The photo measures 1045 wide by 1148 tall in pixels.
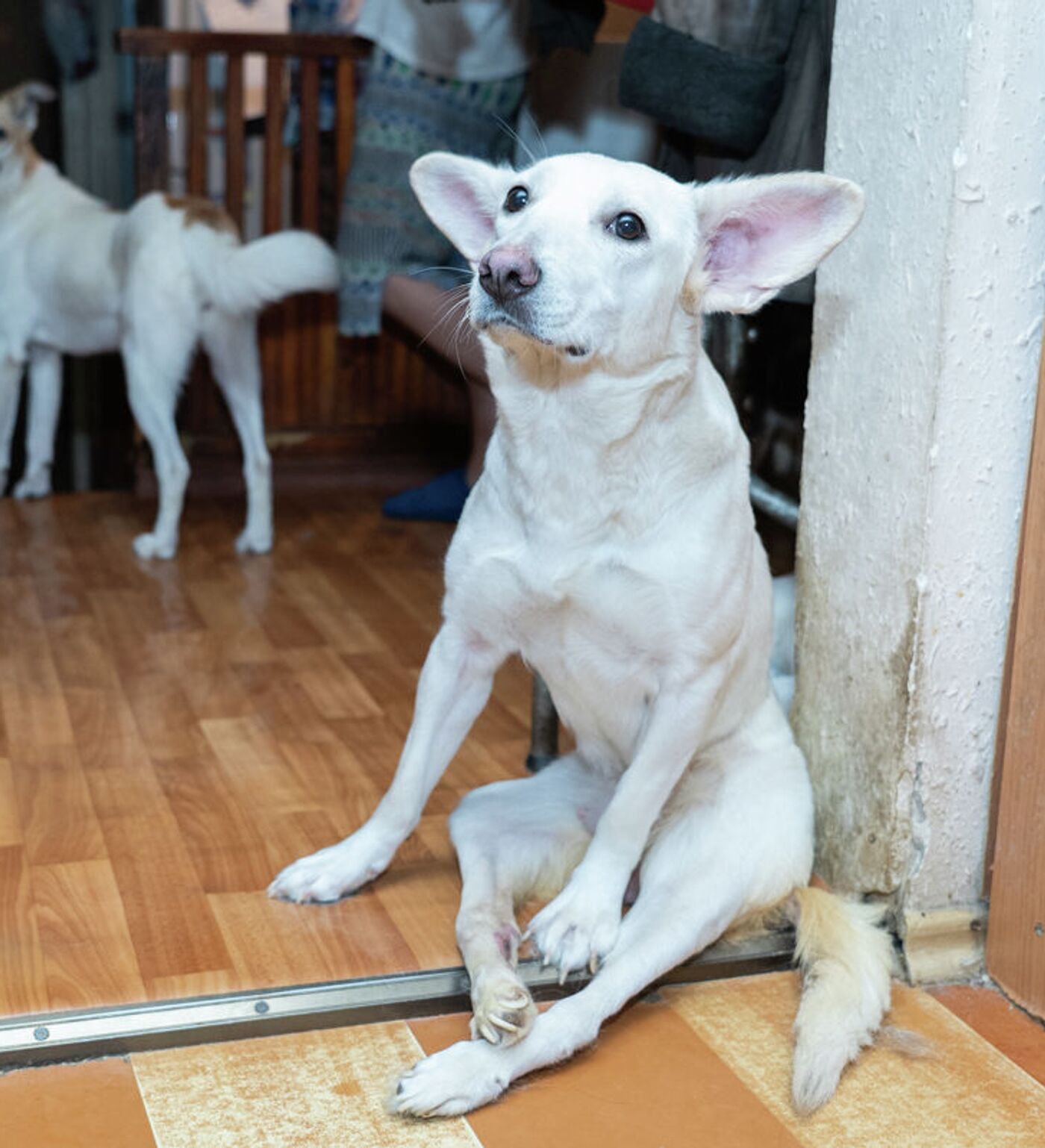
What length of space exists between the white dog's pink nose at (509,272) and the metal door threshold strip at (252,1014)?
2.25 feet

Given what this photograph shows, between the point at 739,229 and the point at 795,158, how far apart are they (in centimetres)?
53

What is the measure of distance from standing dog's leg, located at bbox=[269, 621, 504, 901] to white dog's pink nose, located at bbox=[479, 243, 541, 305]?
42 cm

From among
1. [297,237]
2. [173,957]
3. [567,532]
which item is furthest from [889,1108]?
[297,237]

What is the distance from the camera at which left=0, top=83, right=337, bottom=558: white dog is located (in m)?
3.09

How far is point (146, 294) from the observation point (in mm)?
3094

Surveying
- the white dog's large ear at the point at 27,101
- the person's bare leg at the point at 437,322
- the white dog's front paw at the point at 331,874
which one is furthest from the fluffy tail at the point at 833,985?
the white dog's large ear at the point at 27,101

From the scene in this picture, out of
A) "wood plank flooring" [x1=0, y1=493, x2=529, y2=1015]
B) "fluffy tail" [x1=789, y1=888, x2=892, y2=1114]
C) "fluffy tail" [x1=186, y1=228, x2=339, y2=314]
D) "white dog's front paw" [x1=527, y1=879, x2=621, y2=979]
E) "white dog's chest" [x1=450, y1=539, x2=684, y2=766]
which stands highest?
"fluffy tail" [x1=186, y1=228, x2=339, y2=314]

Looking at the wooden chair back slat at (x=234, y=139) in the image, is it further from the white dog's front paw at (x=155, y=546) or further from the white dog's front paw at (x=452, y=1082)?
the white dog's front paw at (x=452, y=1082)

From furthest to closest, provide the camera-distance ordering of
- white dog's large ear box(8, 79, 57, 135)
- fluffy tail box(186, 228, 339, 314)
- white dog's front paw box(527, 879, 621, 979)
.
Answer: white dog's large ear box(8, 79, 57, 135) < fluffy tail box(186, 228, 339, 314) < white dog's front paw box(527, 879, 621, 979)

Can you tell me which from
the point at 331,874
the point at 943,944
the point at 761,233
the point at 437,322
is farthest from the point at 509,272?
the point at 437,322

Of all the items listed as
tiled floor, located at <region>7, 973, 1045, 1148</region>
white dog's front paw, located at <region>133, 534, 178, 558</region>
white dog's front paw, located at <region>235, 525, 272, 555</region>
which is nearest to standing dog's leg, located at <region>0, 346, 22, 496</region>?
white dog's front paw, located at <region>133, 534, 178, 558</region>

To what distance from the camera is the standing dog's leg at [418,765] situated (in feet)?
5.37

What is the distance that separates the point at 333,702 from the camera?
231cm

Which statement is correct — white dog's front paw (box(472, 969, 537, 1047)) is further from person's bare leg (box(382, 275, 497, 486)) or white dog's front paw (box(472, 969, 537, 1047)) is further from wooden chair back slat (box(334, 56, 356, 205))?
wooden chair back slat (box(334, 56, 356, 205))
